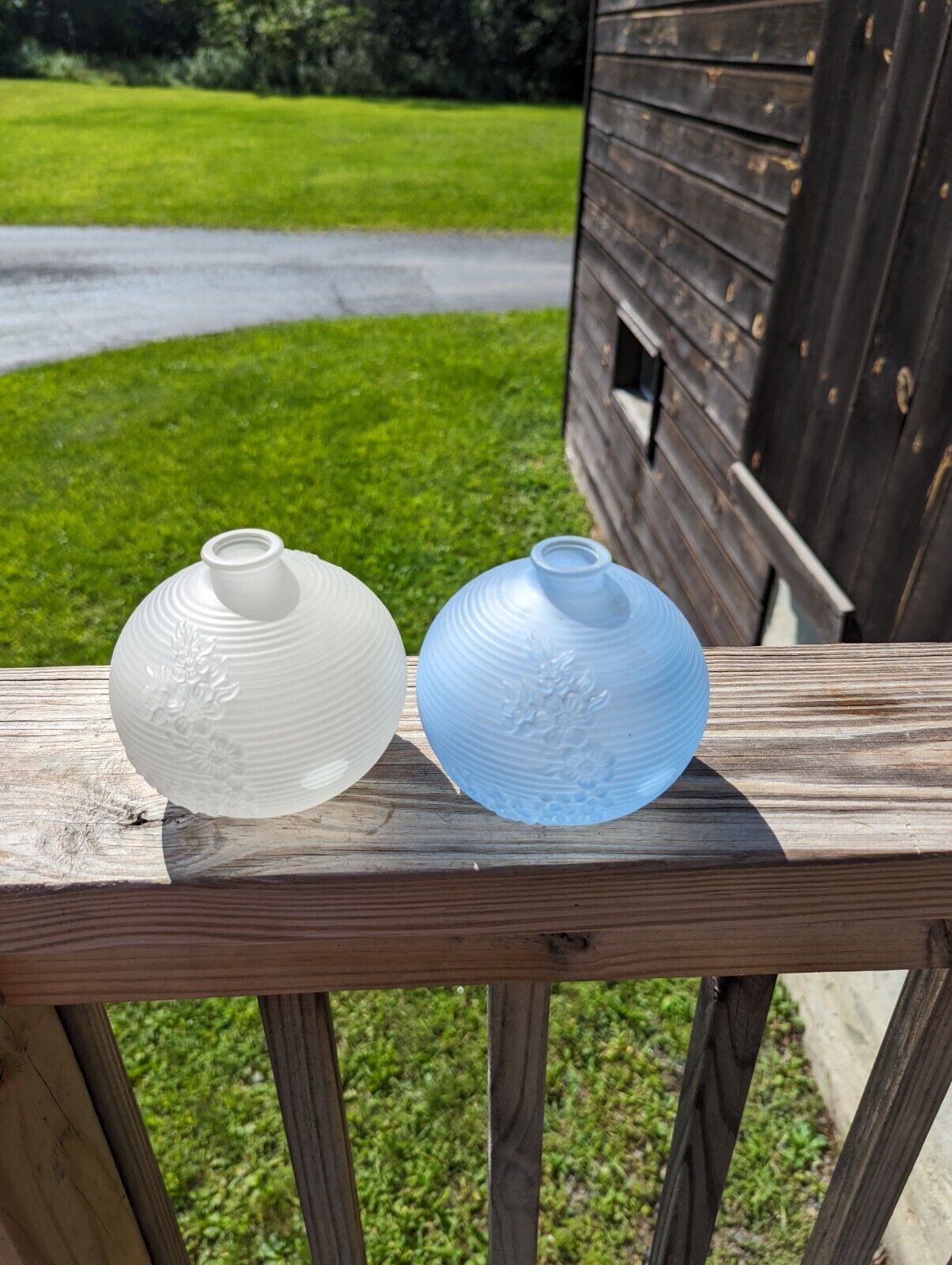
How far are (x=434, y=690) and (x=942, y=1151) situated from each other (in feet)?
6.11

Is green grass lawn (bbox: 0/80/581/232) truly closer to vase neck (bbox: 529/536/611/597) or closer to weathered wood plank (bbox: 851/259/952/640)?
weathered wood plank (bbox: 851/259/952/640)

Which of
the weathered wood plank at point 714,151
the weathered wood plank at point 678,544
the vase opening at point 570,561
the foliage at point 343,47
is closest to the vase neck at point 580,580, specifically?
the vase opening at point 570,561

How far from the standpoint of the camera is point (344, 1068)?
2461 mm

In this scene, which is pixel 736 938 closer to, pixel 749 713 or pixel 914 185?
pixel 749 713

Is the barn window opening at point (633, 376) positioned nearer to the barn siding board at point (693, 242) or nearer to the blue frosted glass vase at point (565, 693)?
the barn siding board at point (693, 242)

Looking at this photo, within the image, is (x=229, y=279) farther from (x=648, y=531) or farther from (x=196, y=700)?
(x=196, y=700)

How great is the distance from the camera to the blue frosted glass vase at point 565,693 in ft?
1.98

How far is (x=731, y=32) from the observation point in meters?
2.87

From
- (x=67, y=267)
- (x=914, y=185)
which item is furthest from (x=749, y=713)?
(x=67, y=267)

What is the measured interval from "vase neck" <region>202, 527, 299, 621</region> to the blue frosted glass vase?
125 millimetres

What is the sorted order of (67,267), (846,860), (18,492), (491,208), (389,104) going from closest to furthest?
1. (846,860)
2. (18,492)
3. (67,267)
4. (491,208)
5. (389,104)

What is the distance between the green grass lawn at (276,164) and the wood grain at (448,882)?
42.3ft

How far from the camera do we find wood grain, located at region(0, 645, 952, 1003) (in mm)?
603

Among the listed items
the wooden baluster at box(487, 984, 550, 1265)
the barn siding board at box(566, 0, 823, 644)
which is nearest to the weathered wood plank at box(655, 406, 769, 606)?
the barn siding board at box(566, 0, 823, 644)
